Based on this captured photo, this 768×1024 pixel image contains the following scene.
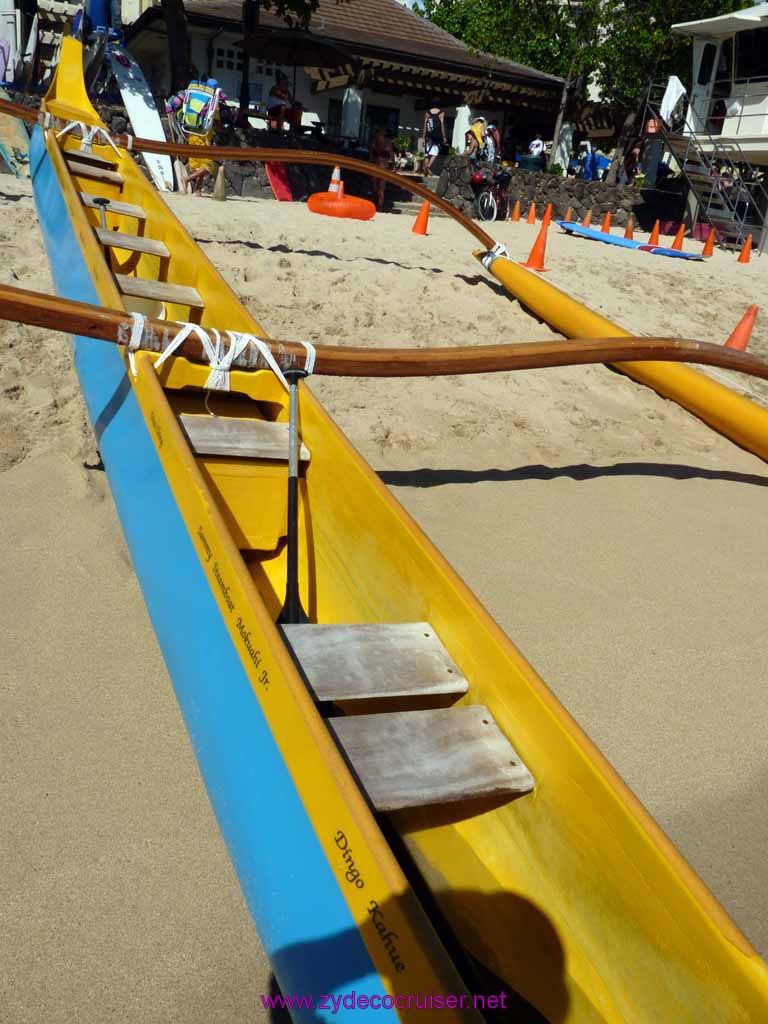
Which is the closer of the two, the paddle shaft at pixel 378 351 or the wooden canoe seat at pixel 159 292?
the paddle shaft at pixel 378 351

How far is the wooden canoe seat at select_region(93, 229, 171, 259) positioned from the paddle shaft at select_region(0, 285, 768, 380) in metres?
1.65

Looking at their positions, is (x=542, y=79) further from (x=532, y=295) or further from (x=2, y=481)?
(x=2, y=481)

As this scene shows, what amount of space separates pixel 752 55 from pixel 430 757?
58.0ft

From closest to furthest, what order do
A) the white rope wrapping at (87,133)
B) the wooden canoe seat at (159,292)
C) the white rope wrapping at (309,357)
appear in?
the white rope wrapping at (309,357)
the wooden canoe seat at (159,292)
the white rope wrapping at (87,133)

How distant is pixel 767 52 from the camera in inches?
582

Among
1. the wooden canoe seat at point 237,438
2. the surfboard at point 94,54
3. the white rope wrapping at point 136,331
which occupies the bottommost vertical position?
the wooden canoe seat at point 237,438

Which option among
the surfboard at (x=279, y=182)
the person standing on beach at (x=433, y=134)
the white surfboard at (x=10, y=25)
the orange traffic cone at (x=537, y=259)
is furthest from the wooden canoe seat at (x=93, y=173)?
the white surfboard at (x=10, y=25)

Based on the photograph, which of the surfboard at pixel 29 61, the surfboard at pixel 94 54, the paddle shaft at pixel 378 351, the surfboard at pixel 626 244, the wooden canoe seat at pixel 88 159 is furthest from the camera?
the surfboard at pixel 29 61

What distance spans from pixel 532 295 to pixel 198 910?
561cm

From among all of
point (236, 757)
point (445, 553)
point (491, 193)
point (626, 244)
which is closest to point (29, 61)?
point (491, 193)

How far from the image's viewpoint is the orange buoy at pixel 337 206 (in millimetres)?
8195

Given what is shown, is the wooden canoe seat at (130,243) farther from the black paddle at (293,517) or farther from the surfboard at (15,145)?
the surfboard at (15,145)

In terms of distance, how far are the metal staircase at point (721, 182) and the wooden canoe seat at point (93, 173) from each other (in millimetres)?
11597

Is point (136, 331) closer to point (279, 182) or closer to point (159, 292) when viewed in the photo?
point (159, 292)
